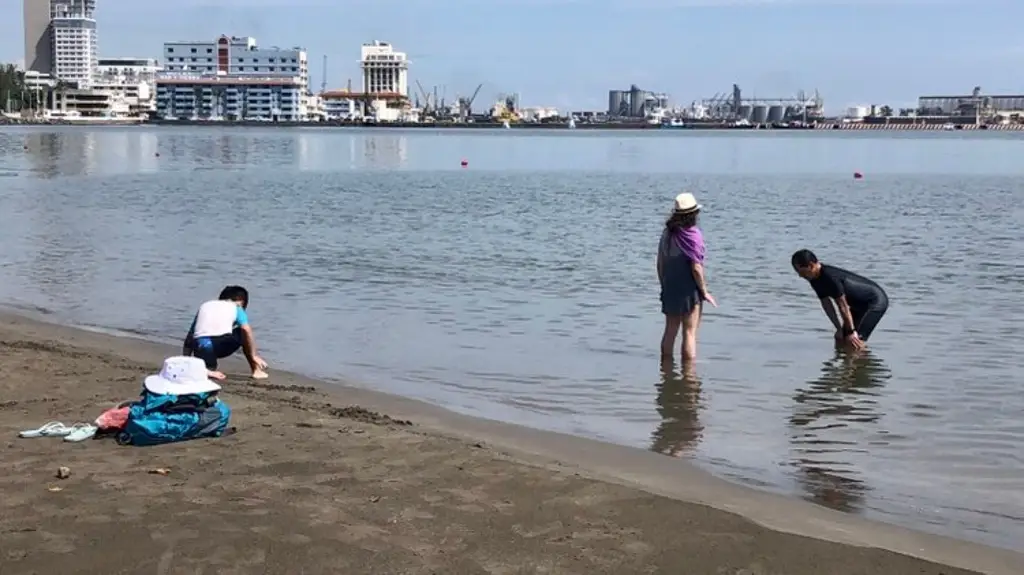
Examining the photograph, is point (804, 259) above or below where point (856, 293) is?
above

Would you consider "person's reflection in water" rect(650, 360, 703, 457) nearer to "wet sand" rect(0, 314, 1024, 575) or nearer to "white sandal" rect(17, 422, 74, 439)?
"wet sand" rect(0, 314, 1024, 575)

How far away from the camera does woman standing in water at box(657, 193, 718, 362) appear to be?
34.7ft

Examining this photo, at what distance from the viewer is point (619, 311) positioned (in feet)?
50.6

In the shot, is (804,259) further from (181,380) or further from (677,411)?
(181,380)

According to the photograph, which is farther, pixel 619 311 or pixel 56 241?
pixel 56 241

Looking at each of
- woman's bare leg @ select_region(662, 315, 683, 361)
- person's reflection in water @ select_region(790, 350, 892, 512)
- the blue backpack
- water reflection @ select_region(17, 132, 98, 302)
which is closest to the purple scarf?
woman's bare leg @ select_region(662, 315, 683, 361)

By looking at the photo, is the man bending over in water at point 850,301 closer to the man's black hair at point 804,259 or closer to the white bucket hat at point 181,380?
the man's black hair at point 804,259

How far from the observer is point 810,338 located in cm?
1327

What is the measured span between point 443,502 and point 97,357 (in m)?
6.08

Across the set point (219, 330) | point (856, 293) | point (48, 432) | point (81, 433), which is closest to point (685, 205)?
point (856, 293)

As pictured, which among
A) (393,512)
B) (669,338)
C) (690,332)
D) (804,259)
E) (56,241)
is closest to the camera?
(393,512)

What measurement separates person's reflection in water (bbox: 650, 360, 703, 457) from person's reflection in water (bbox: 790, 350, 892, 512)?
758 millimetres

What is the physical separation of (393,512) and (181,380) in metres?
2.18

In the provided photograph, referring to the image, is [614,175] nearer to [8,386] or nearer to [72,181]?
[72,181]
